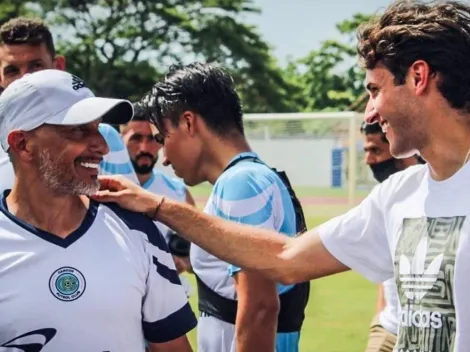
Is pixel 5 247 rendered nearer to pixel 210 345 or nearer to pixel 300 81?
pixel 210 345

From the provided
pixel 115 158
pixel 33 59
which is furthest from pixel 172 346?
pixel 33 59

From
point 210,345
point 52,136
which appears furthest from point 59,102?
point 210,345

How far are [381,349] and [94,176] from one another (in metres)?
2.29

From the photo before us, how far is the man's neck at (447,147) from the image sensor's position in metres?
2.32

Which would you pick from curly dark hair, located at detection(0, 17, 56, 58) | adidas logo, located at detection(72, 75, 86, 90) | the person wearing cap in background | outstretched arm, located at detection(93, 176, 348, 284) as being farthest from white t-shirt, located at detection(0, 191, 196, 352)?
curly dark hair, located at detection(0, 17, 56, 58)

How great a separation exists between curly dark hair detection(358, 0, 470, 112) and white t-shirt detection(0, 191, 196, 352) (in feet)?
2.99

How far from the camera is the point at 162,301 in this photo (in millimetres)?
2639

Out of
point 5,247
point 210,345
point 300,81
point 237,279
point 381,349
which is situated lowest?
point 300,81

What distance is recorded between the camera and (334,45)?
180ft

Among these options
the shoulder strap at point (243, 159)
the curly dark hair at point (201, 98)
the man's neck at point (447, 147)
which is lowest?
the shoulder strap at point (243, 159)

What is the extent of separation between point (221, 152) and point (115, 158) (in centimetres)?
113

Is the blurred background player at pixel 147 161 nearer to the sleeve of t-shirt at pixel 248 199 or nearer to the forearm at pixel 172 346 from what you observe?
the sleeve of t-shirt at pixel 248 199

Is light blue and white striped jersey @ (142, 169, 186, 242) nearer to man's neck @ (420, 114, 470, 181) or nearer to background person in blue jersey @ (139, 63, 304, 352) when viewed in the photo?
background person in blue jersey @ (139, 63, 304, 352)

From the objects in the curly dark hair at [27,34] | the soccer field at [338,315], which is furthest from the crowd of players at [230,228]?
the soccer field at [338,315]
